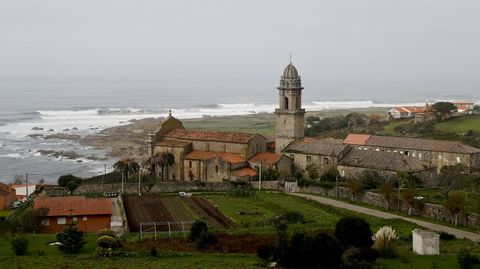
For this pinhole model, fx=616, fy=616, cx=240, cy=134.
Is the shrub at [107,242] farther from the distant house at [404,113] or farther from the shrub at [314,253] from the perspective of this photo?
the distant house at [404,113]

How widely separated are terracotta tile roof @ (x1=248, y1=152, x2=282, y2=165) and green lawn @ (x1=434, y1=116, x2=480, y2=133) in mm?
31161

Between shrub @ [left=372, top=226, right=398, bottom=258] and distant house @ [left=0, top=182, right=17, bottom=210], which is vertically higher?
shrub @ [left=372, top=226, right=398, bottom=258]

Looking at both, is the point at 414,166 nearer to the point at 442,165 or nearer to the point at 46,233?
the point at 442,165

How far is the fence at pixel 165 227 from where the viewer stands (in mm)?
31766

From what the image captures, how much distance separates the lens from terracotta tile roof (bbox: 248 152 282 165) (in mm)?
52094

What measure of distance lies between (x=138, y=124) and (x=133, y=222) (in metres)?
78.1

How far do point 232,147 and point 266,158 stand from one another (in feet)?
10.5

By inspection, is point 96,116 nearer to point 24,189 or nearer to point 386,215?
point 24,189

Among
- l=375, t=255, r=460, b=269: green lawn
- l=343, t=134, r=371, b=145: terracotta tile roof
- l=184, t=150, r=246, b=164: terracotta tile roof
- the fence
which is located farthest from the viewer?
l=343, t=134, r=371, b=145: terracotta tile roof

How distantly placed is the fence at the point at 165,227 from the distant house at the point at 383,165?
1931 centimetres

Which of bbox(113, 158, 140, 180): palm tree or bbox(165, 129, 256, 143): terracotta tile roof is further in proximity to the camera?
bbox(165, 129, 256, 143): terracotta tile roof

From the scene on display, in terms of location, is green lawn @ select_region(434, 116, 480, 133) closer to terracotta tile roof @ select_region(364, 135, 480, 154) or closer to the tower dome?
terracotta tile roof @ select_region(364, 135, 480, 154)

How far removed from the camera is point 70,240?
27.0 meters

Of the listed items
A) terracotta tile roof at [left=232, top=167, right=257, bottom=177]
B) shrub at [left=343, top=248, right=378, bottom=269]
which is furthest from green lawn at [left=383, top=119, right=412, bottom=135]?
shrub at [left=343, top=248, right=378, bottom=269]
